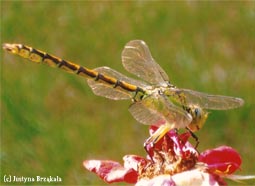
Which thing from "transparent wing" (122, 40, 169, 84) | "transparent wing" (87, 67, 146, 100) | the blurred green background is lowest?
"transparent wing" (87, 67, 146, 100)

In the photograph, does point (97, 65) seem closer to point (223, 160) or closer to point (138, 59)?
point (138, 59)

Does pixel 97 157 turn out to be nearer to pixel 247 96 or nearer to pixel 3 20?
pixel 247 96

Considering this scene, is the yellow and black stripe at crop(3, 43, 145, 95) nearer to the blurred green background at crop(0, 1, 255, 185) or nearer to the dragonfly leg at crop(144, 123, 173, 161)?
the dragonfly leg at crop(144, 123, 173, 161)

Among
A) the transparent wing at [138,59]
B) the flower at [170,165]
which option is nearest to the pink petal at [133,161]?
the flower at [170,165]

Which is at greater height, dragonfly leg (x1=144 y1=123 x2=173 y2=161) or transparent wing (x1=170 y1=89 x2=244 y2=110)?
transparent wing (x1=170 y1=89 x2=244 y2=110)

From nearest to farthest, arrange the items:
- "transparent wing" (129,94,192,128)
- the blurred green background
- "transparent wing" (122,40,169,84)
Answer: "transparent wing" (129,94,192,128) → "transparent wing" (122,40,169,84) → the blurred green background

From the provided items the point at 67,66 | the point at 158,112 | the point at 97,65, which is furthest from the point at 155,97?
the point at 97,65

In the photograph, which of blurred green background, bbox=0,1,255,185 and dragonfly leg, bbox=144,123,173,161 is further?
blurred green background, bbox=0,1,255,185

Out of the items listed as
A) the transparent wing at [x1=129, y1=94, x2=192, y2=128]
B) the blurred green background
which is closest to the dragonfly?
the transparent wing at [x1=129, y1=94, x2=192, y2=128]
